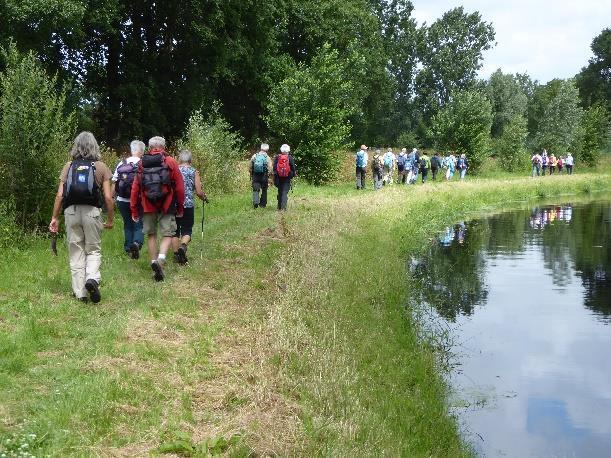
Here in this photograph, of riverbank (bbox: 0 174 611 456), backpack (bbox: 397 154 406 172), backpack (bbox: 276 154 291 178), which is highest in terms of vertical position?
backpack (bbox: 397 154 406 172)

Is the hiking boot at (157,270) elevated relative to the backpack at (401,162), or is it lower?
lower

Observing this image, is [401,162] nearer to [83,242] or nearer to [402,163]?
[402,163]

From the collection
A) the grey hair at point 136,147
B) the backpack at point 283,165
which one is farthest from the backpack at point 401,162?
the grey hair at point 136,147

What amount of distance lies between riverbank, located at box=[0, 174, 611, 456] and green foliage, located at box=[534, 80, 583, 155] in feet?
191

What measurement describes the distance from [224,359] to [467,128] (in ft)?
137

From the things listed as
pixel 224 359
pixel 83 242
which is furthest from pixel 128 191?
pixel 224 359

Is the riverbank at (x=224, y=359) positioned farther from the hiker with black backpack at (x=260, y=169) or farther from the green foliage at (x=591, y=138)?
the green foliage at (x=591, y=138)

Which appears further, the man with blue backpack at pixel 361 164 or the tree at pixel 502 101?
the tree at pixel 502 101

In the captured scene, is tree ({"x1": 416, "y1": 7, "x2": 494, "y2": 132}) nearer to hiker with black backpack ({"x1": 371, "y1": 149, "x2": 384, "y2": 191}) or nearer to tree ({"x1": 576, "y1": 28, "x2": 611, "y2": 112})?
tree ({"x1": 576, "y1": 28, "x2": 611, "y2": 112})

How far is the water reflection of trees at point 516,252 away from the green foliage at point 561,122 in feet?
128

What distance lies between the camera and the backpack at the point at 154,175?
368 inches

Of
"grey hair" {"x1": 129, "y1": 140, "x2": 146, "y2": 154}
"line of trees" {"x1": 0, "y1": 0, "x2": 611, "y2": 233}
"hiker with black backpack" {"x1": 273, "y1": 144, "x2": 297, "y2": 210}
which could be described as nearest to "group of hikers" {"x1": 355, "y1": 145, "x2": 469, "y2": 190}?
"line of trees" {"x1": 0, "y1": 0, "x2": 611, "y2": 233}

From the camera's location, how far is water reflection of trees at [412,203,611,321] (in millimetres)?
13281

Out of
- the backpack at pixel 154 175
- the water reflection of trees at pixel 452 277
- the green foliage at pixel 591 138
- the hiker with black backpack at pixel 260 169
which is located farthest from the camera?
the green foliage at pixel 591 138
